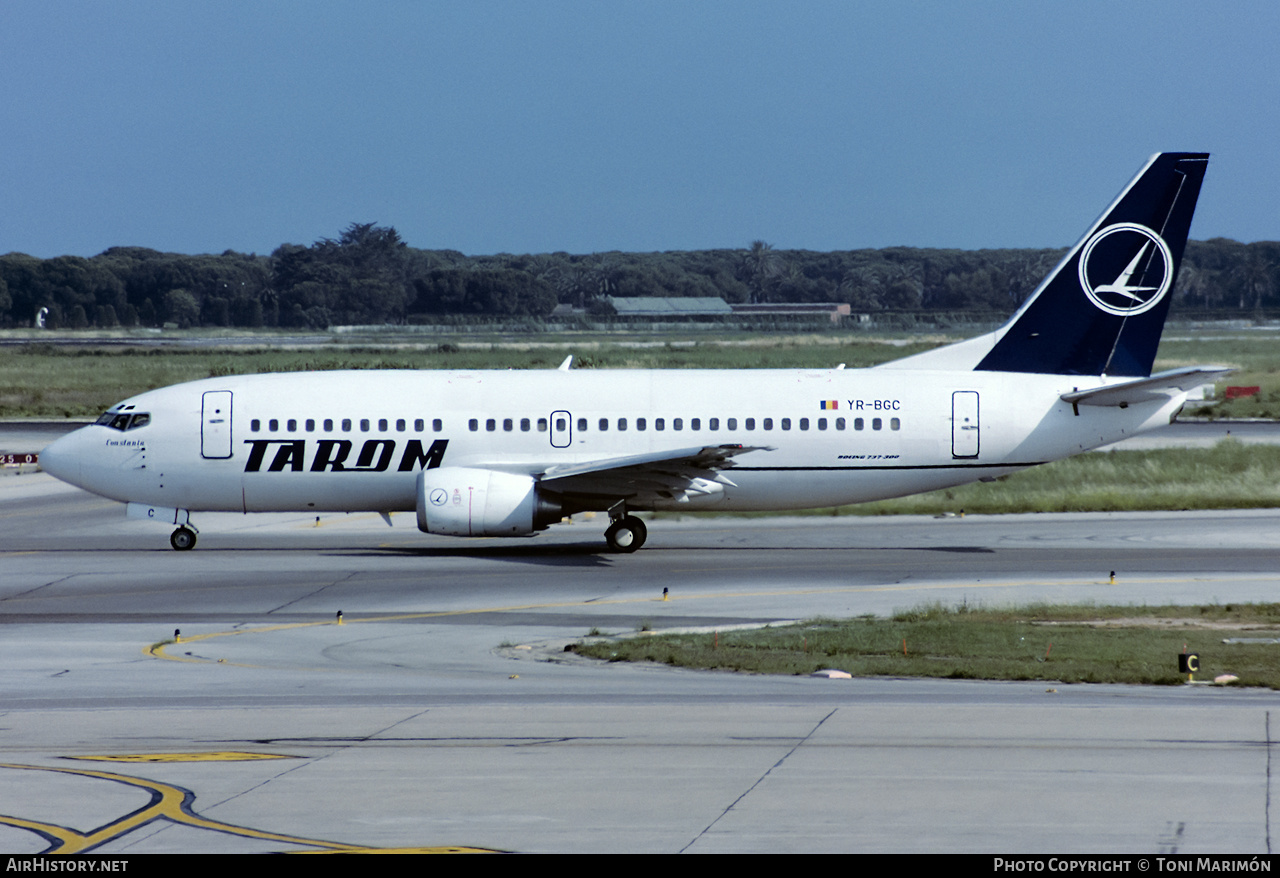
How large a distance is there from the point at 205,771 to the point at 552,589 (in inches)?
565

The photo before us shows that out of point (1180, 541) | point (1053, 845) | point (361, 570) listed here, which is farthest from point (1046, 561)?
point (1053, 845)

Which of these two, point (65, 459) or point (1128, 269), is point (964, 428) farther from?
point (65, 459)

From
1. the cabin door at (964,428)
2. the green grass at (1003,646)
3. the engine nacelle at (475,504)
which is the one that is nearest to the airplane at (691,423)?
the cabin door at (964,428)

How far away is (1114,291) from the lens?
34531 millimetres

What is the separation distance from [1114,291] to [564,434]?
14.0 metres

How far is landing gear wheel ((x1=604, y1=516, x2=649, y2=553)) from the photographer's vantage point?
33.3 m

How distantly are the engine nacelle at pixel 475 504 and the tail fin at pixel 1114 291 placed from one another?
39.7 feet

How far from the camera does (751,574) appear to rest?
30000mm

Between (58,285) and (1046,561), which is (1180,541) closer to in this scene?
(1046,561)

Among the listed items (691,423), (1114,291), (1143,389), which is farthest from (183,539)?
(1114,291)

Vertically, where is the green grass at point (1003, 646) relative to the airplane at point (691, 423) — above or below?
below

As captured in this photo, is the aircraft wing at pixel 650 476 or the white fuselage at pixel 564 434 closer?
the aircraft wing at pixel 650 476

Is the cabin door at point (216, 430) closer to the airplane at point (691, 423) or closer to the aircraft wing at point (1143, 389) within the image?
the airplane at point (691, 423)

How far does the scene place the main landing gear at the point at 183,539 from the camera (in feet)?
112
